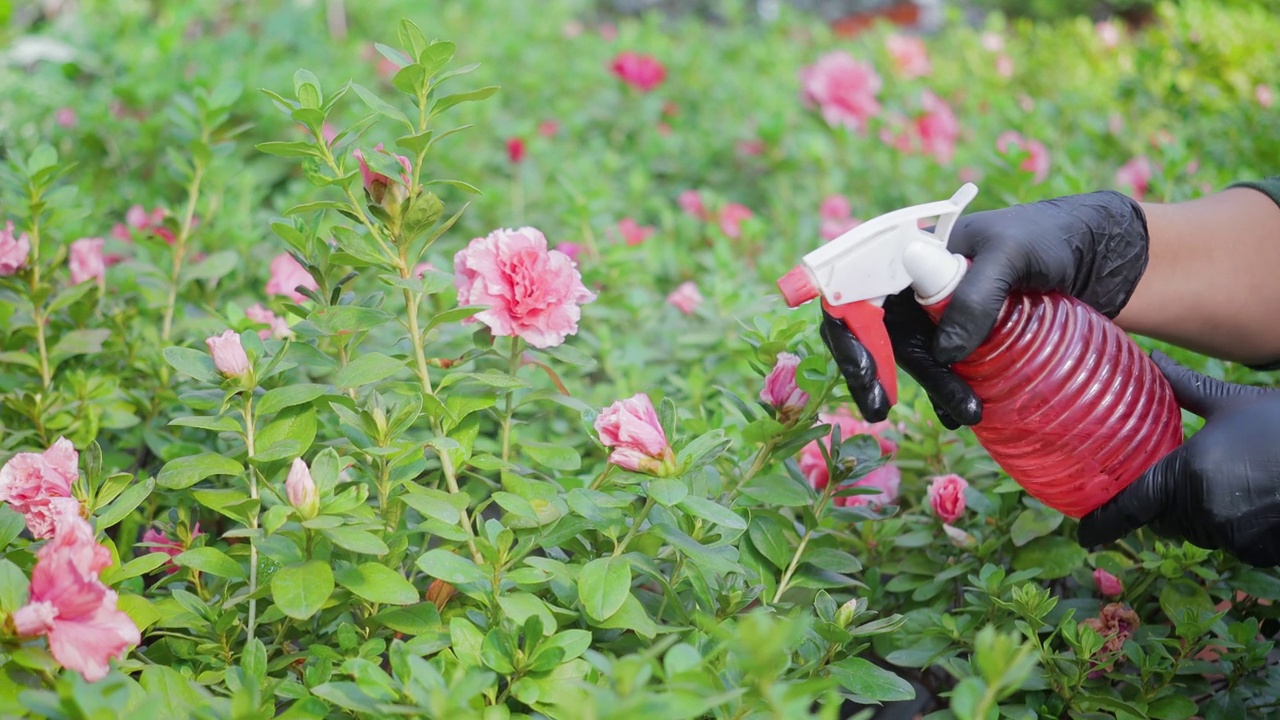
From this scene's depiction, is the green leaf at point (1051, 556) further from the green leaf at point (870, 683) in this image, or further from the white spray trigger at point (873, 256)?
the white spray trigger at point (873, 256)

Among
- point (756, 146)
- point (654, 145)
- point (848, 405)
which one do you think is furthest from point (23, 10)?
point (848, 405)

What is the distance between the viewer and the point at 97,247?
189 cm

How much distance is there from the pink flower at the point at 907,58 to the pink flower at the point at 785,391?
3.16 meters

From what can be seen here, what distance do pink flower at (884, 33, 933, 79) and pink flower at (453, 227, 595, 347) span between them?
3224mm

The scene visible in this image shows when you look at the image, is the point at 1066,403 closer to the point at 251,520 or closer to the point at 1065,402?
the point at 1065,402

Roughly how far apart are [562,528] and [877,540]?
1.85 feet

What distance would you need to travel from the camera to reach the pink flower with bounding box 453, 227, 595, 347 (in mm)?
1297

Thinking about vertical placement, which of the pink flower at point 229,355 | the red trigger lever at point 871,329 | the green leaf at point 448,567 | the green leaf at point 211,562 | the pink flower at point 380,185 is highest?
the pink flower at point 380,185

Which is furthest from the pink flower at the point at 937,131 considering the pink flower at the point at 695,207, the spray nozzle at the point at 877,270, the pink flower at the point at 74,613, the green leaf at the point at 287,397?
the pink flower at the point at 74,613

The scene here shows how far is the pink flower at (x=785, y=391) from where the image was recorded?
1324 mm

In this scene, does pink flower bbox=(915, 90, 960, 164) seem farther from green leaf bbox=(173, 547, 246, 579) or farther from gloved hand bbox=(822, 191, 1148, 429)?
green leaf bbox=(173, 547, 246, 579)

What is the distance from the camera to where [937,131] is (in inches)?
133

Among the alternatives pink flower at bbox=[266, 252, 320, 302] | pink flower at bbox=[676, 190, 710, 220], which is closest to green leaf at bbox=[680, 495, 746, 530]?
pink flower at bbox=[266, 252, 320, 302]

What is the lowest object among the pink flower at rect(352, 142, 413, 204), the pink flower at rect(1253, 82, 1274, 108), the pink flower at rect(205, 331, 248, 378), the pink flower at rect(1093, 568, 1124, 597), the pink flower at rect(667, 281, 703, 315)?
the pink flower at rect(1093, 568, 1124, 597)
